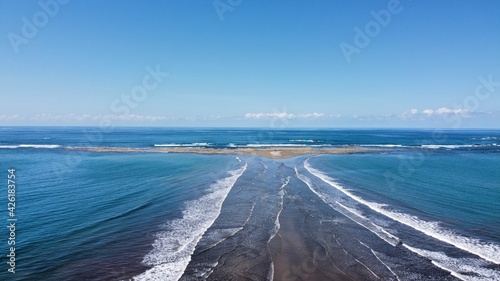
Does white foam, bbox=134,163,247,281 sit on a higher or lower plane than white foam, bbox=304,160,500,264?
higher

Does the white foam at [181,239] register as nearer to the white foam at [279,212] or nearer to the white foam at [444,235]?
the white foam at [279,212]

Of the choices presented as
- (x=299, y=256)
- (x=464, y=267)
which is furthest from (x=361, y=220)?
(x=299, y=256)

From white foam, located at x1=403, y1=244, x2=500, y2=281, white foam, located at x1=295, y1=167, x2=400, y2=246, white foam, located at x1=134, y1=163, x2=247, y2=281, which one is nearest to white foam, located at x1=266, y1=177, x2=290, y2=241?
white foam, located at x1=295, y1=167, x2=400, y2=246

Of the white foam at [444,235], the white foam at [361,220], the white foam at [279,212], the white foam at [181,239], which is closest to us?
the white foam at [181,239]

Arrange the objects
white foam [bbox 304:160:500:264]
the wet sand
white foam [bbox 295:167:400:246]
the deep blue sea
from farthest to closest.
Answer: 1. white foam [bbox 295:167:400:246]
2. white foam [bbox 304:160:500:264]
3. the deep blue sea
4. the wet sand

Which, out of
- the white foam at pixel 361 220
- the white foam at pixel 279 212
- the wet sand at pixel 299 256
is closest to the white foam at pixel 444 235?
the white foam at pixel 361 220

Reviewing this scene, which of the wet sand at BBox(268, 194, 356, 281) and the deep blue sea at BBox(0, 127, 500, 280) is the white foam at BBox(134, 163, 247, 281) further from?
the wet sand at BBox(268, 194, 356, 281)

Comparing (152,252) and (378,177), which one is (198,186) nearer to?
(152,252)
